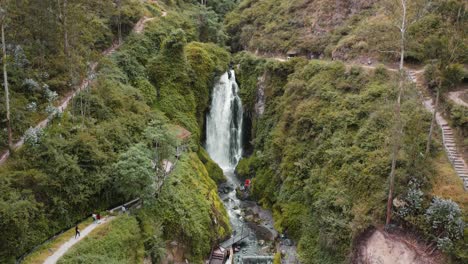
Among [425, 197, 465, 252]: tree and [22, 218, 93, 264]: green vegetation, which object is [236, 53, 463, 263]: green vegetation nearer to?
[425, 197, 465, 252]: tree

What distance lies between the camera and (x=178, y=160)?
116 feet

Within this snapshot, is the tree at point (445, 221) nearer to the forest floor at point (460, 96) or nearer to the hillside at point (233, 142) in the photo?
the hillside at point (233, 142)

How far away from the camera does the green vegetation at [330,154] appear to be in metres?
24.7

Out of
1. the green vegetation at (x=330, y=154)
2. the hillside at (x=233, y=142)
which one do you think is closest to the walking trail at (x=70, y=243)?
the hillside at (x=233, y=142)

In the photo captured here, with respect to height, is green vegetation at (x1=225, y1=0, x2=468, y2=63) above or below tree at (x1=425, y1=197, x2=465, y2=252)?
above

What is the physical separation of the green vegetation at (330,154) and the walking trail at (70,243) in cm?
1563

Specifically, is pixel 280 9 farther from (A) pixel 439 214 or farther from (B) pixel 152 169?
(A) pixel 439 214

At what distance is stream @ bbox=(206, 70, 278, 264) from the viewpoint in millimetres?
33500

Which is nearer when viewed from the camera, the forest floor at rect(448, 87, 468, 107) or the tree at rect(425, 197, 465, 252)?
the tree at rect(425, 197, 465, 252)

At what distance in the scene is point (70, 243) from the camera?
22984mm

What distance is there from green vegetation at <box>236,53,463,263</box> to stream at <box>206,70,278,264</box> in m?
1.62

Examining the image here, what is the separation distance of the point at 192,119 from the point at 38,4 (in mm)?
19885

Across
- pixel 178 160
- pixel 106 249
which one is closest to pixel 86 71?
pixel 178 160

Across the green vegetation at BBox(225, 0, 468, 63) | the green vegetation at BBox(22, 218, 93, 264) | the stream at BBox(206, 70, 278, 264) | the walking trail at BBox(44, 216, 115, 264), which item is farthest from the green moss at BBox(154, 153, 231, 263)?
the green vegetation at BBox(225, 0, 468, 63)
